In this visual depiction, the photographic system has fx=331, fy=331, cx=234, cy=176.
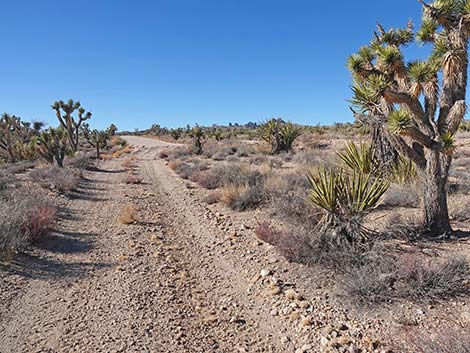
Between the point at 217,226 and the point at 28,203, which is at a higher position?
the point at 28,203

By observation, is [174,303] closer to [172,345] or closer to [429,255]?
[172,345]

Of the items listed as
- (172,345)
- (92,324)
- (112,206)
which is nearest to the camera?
(172,345)

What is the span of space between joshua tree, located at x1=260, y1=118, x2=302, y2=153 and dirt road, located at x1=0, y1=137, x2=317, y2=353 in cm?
1512

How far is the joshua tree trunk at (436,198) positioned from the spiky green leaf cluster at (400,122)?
97 centimetres

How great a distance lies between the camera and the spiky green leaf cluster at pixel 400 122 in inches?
215

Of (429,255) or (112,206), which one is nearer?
(429,255)

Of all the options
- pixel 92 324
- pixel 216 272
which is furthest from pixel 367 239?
pixel 92 324

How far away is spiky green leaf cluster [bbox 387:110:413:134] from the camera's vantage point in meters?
5.45

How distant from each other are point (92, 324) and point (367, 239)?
419 centimetres

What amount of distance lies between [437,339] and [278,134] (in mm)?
19719

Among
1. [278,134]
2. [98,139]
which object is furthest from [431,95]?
[98,139]

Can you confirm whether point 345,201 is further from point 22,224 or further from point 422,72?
point 22,224

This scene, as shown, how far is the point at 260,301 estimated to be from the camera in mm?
4602

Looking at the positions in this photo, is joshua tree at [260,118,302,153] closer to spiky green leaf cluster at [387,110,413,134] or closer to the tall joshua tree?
the tall joshua tree
